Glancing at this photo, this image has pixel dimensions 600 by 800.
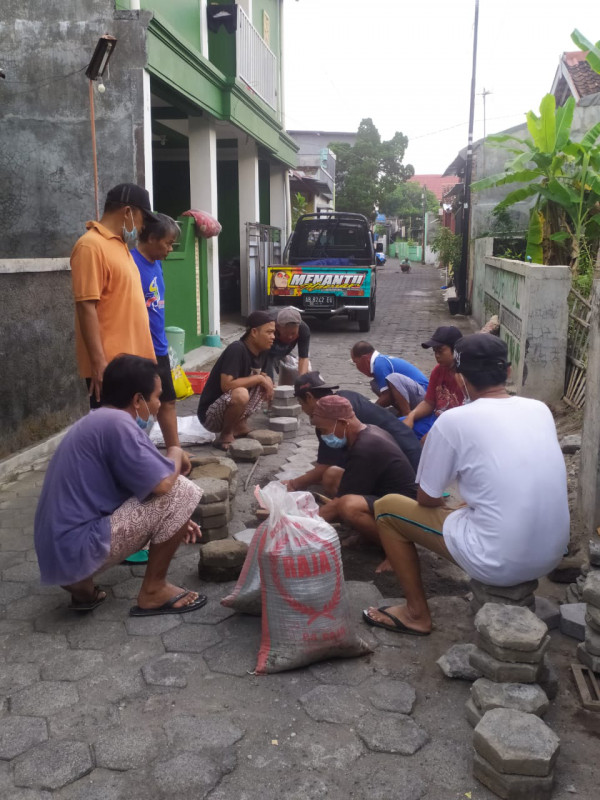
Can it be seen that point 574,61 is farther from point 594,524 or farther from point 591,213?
point 594,524

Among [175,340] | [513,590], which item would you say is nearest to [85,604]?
[513,590]

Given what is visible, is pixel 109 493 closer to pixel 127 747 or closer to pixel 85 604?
pixel 85 604

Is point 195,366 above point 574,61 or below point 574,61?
below

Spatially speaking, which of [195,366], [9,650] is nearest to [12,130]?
[195,366]

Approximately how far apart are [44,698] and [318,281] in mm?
11134

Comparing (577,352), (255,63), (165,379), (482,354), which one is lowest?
(577,352)

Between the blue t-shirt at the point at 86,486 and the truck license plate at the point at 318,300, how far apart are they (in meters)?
10.5

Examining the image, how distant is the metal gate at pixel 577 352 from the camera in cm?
691

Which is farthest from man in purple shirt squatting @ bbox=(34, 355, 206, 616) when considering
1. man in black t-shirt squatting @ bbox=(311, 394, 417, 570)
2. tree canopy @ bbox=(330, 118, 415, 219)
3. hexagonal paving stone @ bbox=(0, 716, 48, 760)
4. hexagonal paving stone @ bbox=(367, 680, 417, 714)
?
tree canopy @ bbox=(330, 118, 415, 219)

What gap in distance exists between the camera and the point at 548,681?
2.77 metres

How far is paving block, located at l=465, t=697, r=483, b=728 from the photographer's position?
2.56 metres

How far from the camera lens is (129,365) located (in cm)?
320

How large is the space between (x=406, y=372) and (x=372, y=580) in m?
2.29

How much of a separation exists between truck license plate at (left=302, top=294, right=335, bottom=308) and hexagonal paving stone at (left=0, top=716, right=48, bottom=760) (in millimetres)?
11223
